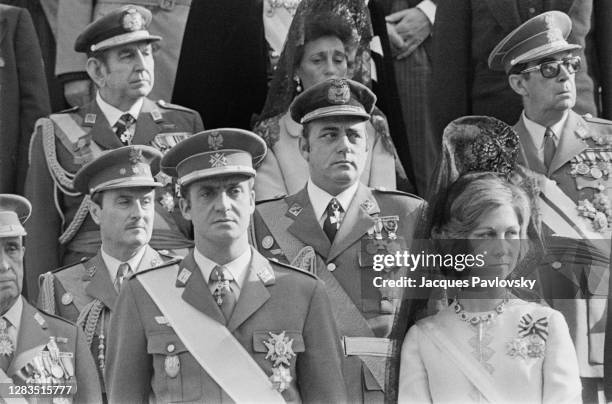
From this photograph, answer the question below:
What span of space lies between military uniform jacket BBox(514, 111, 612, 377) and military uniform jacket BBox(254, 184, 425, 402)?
61 cm

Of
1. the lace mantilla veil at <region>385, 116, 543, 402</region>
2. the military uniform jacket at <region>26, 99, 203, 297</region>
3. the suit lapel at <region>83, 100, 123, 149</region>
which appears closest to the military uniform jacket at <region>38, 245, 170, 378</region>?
the military uniform jacket at <region>26, 99, 203, 297</region>

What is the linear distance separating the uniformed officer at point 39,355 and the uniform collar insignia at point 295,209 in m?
1.07

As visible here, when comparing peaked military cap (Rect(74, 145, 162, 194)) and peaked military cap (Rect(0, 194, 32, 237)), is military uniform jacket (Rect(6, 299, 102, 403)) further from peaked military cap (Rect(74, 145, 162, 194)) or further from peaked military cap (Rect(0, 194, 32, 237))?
peaked military cap (Rect(74, 145, 162, 194))

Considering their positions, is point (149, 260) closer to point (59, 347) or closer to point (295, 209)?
point (59, 347)

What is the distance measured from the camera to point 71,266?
963 cm

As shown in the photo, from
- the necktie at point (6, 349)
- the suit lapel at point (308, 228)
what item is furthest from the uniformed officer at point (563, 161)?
the necktie at point (6, 349)

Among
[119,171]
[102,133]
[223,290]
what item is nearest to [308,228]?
[223,290]

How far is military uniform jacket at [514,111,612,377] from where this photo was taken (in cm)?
938

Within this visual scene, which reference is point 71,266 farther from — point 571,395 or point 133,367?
point 571,395

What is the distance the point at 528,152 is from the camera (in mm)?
9672

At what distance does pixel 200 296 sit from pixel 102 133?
1248 millimetres

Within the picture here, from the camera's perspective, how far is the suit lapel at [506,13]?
32.5ft

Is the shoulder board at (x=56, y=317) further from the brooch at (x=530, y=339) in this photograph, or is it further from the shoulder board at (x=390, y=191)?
the brooch at (x=530, y=339)

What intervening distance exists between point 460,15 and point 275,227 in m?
1.39
